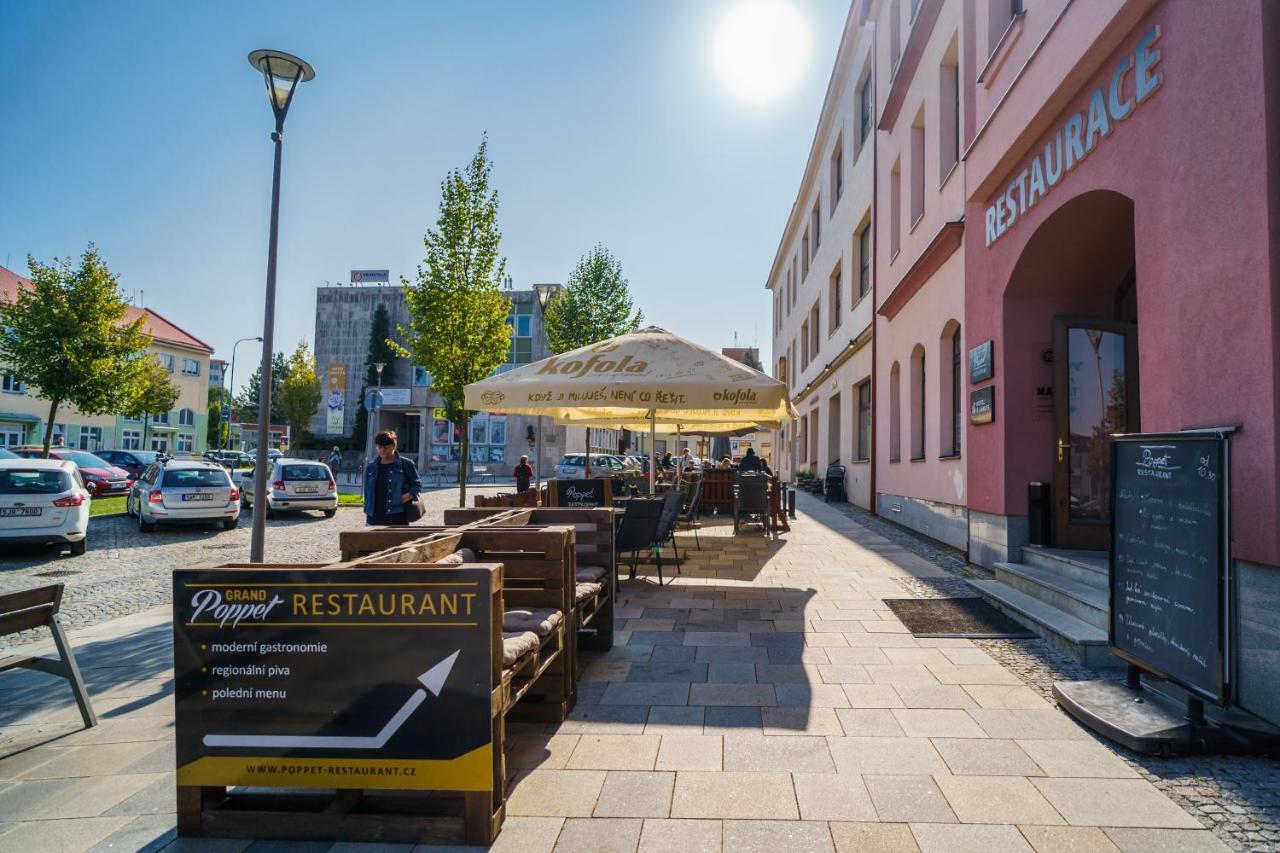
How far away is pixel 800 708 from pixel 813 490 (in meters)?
20.6

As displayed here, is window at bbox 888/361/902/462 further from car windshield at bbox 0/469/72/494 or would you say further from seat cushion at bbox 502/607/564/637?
car windshield at bbox 0/469/72/494

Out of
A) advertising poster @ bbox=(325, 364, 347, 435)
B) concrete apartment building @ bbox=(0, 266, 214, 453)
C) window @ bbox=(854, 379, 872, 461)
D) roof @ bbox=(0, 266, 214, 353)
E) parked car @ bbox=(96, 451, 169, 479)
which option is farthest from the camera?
roof @ bbox=(0, 266, 214, 353)

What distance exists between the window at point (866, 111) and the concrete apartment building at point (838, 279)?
0.03 meters

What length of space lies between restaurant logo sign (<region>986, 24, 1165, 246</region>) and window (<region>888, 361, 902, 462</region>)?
249 inches

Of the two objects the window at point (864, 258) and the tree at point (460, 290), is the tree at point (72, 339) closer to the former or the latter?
the tree at point (460, 290)

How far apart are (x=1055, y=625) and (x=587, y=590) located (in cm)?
341

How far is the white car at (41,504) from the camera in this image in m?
10.2

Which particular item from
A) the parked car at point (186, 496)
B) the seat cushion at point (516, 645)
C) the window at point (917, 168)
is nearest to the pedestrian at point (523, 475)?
the parked car at point (186, 496)

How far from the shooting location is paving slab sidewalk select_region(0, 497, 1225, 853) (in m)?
2.67

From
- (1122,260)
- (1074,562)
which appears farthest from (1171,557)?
(1122,260)

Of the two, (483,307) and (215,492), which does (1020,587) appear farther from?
(215,492)

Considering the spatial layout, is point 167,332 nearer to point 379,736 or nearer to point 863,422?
point 863,422

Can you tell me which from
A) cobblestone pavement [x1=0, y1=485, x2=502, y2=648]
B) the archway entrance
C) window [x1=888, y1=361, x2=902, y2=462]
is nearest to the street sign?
cobblestone pavement [x1=0, y1=485, x2=502, y2=648]

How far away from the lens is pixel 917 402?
12.9 metres
